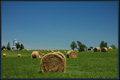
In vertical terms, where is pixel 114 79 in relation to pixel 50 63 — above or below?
below

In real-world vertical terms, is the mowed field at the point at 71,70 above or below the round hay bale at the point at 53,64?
below

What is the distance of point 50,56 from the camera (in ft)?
36.4

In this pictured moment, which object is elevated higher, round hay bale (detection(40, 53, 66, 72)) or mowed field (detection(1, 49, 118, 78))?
round hay bale (detection(40, 53, 66, 72))

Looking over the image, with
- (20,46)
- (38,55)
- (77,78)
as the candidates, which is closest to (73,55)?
(38,55)

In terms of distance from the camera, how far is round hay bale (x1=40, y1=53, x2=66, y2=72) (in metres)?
10.9

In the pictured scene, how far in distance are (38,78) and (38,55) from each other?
19195 mm

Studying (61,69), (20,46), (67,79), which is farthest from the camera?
(20,46)

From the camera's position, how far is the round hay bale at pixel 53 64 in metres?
10.9

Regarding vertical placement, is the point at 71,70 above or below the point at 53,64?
below

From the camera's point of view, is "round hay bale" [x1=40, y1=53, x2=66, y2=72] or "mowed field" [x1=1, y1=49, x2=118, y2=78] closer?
"mowed field" [x1=1, y1=49, x2=118, y2=78]

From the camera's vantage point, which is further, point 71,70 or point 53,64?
point 71,70

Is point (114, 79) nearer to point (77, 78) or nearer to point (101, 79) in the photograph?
point (101, 79)

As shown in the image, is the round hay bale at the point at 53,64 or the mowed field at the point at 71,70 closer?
the mowed field at the point at 71,70

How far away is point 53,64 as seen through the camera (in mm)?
10945
